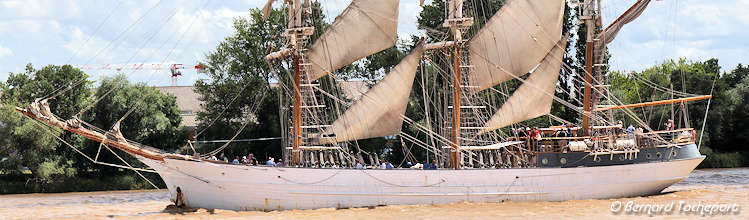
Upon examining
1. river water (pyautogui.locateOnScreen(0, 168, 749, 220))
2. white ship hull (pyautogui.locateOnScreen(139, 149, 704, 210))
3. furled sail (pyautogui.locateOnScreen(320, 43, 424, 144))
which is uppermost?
furled sail (pyautogui.locateOnScreen(320, 43, 424, 144))

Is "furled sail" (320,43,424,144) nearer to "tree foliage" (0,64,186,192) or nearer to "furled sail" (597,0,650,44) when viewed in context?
"furled sail" (597,0,650,44)

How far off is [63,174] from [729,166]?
46176mm

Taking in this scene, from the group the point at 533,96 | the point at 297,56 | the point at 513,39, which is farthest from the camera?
the point at 513,39

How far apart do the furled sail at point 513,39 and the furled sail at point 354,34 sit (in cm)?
471

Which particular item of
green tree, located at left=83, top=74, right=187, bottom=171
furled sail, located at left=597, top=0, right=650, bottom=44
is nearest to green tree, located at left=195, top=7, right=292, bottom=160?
green tree, located at left=83, top=74, right=187, bottom=171

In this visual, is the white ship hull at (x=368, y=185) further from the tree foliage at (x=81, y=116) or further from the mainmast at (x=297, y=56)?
the tree foliage at (x=81, y=116)

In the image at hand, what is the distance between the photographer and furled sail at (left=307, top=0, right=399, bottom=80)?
39.3 m

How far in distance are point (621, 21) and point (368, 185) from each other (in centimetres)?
1530

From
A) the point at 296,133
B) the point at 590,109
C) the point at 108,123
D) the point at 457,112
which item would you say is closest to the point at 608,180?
the point at 590,109

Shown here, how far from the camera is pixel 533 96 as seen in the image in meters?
41.9

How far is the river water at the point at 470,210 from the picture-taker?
3434 cm

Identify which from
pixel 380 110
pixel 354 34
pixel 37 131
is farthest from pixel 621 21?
pixel 37 131

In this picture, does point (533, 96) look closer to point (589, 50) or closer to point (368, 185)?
point (589, 50)

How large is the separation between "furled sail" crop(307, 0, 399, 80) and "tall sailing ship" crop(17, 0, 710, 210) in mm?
52
